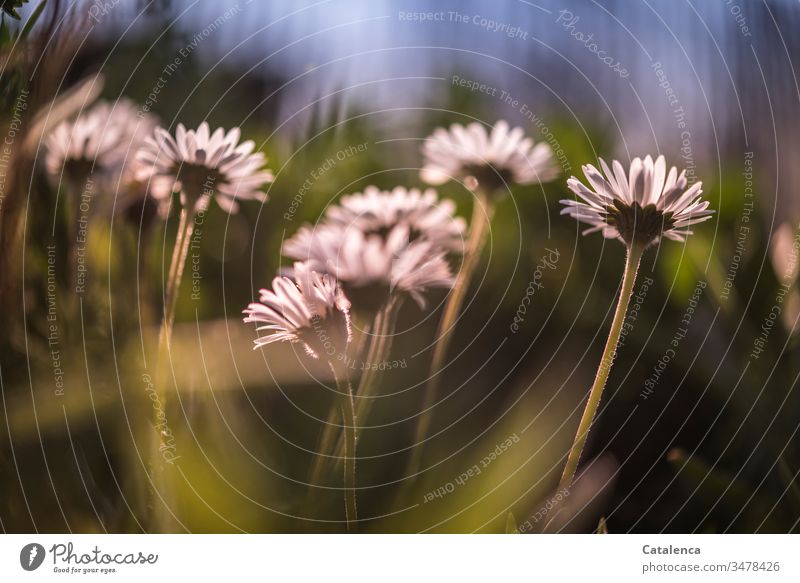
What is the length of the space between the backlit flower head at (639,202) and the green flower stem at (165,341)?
21 centimetres

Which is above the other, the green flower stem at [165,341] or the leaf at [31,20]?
the leaf at [31,20]

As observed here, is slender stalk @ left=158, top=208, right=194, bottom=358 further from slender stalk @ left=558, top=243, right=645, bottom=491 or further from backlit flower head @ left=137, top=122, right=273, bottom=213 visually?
slender stalk @ left=558, top=243, right=645, bottom=491

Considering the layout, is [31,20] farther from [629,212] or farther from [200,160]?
[629,212]

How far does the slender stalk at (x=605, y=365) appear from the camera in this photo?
0.32 m

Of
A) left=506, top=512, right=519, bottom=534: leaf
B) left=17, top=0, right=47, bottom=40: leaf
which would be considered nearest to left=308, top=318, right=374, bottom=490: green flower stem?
left=506, top=512, right=519, bottom=534: leaf

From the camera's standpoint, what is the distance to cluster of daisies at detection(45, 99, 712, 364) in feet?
1.13

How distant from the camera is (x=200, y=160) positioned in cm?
38

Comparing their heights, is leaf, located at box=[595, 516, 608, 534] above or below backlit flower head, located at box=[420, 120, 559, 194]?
below

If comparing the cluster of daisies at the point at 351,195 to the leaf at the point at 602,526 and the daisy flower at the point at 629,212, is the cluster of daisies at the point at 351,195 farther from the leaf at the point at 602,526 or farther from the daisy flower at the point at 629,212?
the leaf at the point at 602,526
